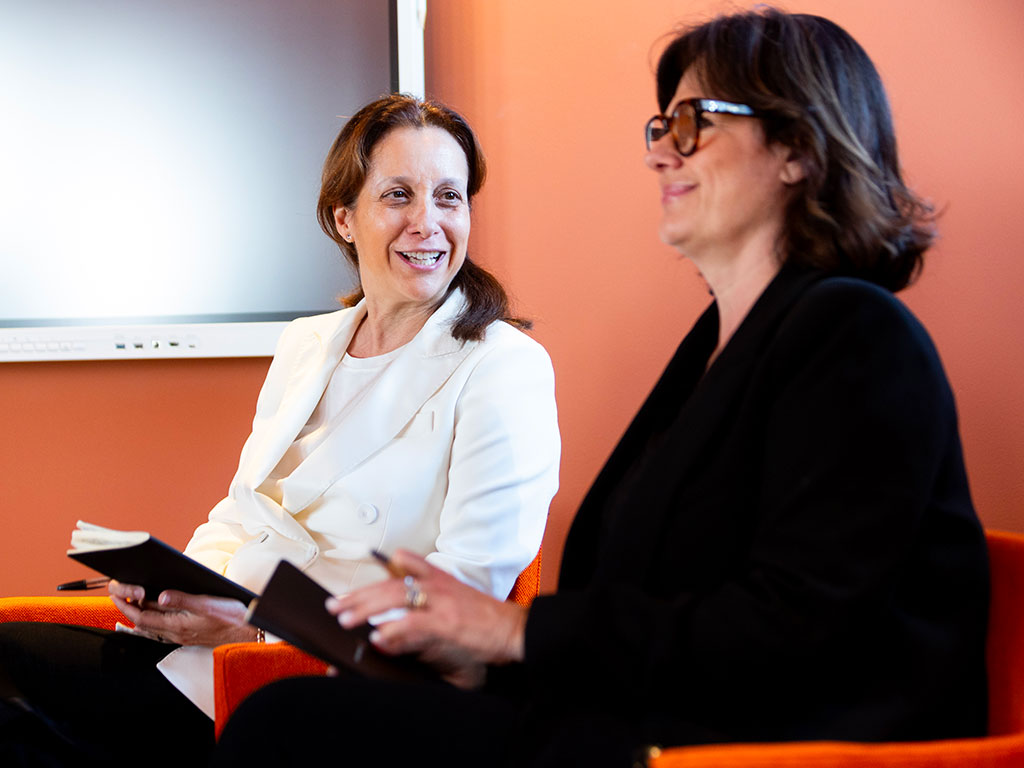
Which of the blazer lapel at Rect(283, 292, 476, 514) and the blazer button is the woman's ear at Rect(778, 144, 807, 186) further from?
the blazer button

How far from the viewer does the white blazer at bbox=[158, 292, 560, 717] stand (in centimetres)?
167

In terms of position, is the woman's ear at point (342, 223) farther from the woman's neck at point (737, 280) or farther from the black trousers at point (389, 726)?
the black trousers at point (389, 726)

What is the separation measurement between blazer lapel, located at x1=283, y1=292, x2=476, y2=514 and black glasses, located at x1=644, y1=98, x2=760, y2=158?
26.4 inches

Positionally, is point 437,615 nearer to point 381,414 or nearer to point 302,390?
point 381,414

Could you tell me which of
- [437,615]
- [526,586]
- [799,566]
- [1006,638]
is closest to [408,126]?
[526,586]

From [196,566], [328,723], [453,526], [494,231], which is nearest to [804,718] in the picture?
[328,723]

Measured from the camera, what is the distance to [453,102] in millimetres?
2488

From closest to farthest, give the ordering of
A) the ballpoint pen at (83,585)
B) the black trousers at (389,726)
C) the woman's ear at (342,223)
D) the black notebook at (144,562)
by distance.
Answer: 1. the black trousers at (389,726)
2. the black notebook at (144,562)
3. the ballpoint pen at (83,585)
4. the woman's ear at (342,223)

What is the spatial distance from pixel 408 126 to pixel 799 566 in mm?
1334

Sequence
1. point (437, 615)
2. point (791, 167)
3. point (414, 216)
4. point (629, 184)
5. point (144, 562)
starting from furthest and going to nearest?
point (629, 184)
point (414, 216)
point (144, 562)
point (791, 167)
point (437, 615)

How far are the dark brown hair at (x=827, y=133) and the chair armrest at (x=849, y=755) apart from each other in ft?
1.87

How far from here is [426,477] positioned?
1.74m

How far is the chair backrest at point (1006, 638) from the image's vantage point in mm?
1210

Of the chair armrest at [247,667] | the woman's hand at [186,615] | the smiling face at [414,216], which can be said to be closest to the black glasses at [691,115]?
the smiling face at [414,216]
